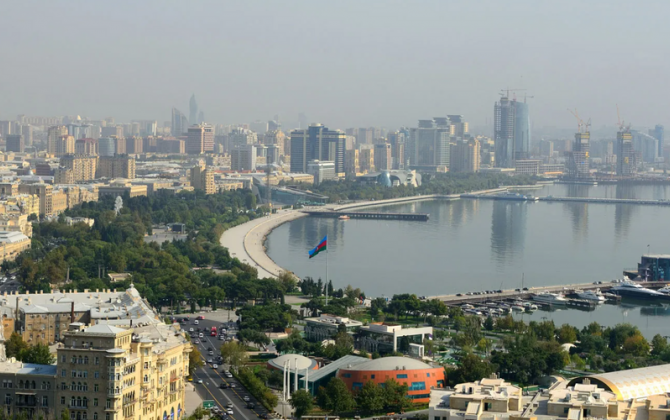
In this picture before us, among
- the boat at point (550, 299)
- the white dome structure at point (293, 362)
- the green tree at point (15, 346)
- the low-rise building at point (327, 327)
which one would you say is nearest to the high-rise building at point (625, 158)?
the boat at point (550, 299)

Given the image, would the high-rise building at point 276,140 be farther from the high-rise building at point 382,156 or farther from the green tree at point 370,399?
the green tree at point 370,399

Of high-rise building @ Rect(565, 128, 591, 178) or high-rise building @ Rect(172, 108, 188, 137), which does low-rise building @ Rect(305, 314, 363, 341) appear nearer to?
high-rise building @ Rect(565, 128, 591, 178)

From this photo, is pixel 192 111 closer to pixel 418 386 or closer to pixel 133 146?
pixel 133 146

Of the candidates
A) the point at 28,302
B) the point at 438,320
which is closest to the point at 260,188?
the point at 438,320

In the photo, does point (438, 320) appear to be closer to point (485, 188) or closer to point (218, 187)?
point (218, 187)

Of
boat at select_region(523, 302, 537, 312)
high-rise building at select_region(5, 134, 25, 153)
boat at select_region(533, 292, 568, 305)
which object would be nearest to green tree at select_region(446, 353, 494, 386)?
boat at select_region(523, 302, 537, 312)
